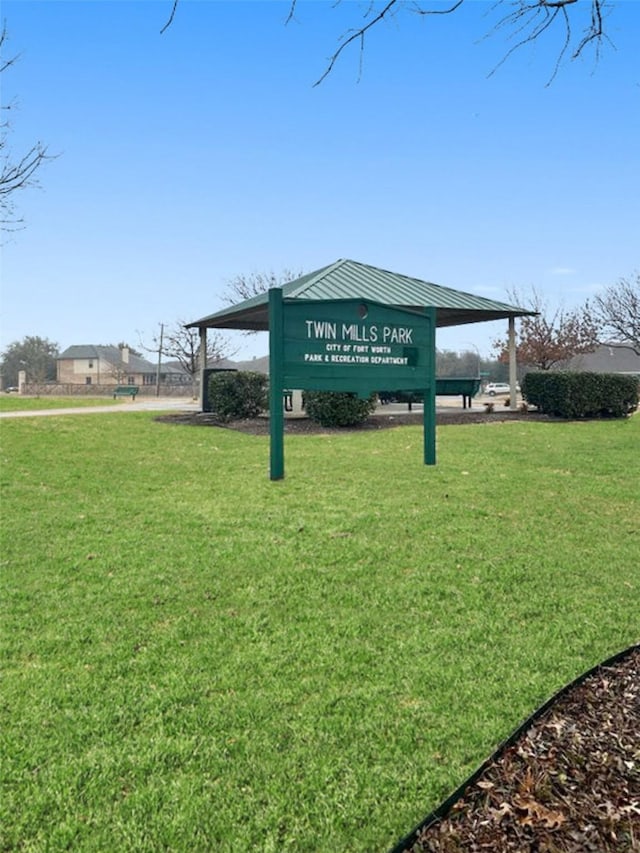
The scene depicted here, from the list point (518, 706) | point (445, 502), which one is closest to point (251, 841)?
point (518, 706)

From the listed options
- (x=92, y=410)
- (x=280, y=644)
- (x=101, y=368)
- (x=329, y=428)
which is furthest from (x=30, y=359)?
(x=280, y=644)

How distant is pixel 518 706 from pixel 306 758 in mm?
922

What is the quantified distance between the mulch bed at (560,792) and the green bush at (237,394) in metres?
11.1

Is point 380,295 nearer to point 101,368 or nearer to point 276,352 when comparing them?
point 276,352

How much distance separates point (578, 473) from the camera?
6.98 meters

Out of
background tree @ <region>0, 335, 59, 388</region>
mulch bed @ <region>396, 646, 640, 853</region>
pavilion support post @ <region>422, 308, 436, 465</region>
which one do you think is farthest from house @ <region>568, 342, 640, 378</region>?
background tree @ <region>0, 335, 59, 388</region>

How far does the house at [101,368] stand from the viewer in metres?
77.2

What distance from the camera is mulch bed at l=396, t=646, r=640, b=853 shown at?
1679mm

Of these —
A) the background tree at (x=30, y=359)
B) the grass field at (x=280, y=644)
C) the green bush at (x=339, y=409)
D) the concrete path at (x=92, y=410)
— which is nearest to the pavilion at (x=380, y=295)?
the green bush at (x=339, y=409)

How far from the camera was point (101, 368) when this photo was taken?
77.4 metres

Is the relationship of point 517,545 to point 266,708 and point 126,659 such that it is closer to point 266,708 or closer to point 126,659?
point 266,708

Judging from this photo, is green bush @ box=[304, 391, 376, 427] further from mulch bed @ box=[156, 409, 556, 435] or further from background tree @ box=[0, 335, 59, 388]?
background tree @ box=[0, 335, 59, 388]

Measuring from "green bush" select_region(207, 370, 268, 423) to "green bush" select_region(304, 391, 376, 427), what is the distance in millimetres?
1721

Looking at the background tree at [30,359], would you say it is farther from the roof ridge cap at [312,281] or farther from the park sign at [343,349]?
the park sign at [343,349]
